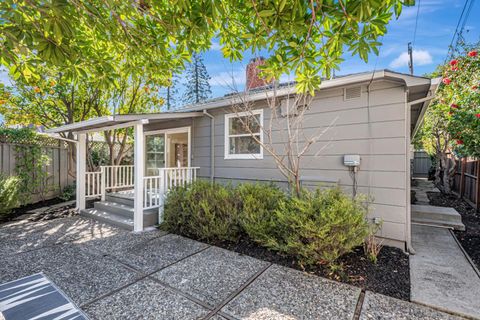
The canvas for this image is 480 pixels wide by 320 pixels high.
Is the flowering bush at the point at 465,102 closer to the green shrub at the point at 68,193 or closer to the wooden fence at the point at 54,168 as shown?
the green shrub at the point at 68,193

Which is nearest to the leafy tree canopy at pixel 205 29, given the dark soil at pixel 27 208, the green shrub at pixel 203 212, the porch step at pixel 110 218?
the green shrub at pixel 203 212

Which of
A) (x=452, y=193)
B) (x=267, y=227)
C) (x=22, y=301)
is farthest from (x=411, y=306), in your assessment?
(x=452, y=193)

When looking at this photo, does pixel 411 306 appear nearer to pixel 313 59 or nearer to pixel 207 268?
pixel 207 268

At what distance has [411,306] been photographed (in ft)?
7.88

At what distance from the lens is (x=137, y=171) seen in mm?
4969

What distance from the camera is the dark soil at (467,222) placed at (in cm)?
382

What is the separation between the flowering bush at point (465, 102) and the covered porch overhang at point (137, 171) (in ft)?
20.7

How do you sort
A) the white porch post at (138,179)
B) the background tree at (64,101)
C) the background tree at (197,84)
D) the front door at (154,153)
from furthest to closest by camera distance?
1. the background tree at (197,84)
2. the front door at (154,153)
3. the background tree at (64,101)
4. the white porch post at (138,179)

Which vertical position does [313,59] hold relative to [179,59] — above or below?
below

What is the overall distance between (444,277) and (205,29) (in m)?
4.23

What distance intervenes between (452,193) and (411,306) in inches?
326

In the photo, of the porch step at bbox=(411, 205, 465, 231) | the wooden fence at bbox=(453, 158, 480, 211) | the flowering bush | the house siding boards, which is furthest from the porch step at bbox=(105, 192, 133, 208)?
the wooden fence at bbox=(453, 158, 480, 211)

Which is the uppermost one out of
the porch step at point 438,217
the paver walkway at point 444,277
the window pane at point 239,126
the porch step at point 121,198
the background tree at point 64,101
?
the background tree at point 64,101

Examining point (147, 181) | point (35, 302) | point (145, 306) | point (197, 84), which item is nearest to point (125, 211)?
point (147, 181)
